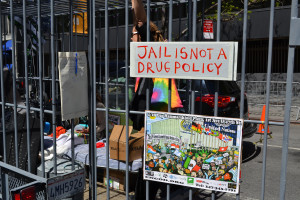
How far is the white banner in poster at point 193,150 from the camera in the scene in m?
2.38

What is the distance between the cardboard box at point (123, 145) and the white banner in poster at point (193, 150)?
124 centimetres

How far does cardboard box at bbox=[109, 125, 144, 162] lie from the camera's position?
3.95m

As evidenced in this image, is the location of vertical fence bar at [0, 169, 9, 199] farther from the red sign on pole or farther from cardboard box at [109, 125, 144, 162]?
the red sign on pole

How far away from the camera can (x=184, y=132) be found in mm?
2520

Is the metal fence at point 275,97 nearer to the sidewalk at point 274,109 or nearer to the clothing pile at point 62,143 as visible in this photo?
the sidewalk at point 274,109

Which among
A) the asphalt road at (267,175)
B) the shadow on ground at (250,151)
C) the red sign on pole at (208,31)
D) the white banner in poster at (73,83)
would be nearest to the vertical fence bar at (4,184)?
the white banner in poster at (73,83)

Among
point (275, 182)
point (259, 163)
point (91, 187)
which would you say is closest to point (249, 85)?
point (259, 163)

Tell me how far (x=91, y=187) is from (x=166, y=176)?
0.91 metres

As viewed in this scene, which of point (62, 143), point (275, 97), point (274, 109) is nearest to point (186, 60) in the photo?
point (62, 143)

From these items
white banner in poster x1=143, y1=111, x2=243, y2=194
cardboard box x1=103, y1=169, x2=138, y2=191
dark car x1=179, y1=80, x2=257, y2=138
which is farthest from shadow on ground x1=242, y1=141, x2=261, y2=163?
white banner in poster x1=143, y1=111, x2=243, y2=194

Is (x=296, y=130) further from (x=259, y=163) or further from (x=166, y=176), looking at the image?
(x=166, y=176)

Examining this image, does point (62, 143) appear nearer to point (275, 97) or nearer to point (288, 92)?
point (288, 92)

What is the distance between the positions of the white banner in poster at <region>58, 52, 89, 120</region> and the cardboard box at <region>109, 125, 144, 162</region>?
0.99 m

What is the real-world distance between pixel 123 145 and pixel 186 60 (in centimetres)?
190
